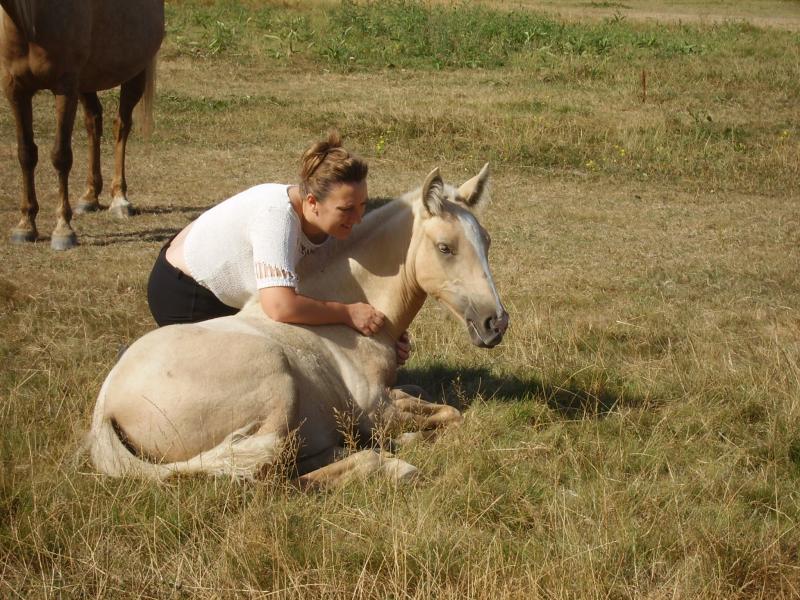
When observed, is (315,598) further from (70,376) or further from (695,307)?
(695,307)

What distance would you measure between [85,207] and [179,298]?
18.0 feet

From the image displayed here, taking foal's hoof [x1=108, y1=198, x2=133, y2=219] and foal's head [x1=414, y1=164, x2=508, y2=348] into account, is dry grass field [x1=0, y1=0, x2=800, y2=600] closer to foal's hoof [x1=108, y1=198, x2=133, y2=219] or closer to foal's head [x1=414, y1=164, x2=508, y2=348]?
foal's hoof [x1=108, y1=198, x2=133, y2=219]

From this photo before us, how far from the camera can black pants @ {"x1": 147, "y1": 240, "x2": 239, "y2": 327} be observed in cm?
492

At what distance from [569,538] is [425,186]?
168 centimetres

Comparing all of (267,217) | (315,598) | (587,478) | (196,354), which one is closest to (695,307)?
(587,478)

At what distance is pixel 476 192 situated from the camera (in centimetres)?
459

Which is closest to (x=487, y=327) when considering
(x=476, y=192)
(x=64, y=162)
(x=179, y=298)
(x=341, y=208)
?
(x=476, y=192)

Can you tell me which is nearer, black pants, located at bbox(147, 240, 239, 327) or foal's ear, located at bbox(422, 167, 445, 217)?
foal's ear, located at bbox(422, 167, 445, 217)

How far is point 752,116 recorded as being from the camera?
14391 millimetres

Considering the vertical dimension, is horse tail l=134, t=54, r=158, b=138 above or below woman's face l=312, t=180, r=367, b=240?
below

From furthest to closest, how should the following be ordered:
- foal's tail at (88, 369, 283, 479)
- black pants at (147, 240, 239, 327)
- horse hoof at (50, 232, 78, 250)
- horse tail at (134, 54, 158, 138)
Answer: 1. horse tail at (134, 54, 158, 138)
2. horse hoof at (50, 232, 78, 250)
3. black pants at (147, 240, 239, 327)
4. foal's tail at (88, 369, 283, 479)

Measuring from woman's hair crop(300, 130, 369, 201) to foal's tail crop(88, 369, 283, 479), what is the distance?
1.12 metres

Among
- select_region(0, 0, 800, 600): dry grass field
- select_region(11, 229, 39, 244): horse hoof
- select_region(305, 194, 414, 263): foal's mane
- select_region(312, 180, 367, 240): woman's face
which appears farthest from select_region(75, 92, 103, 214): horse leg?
select_region(312, 180, 367, 240): woman's face

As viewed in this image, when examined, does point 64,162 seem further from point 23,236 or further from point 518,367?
point 518,367
